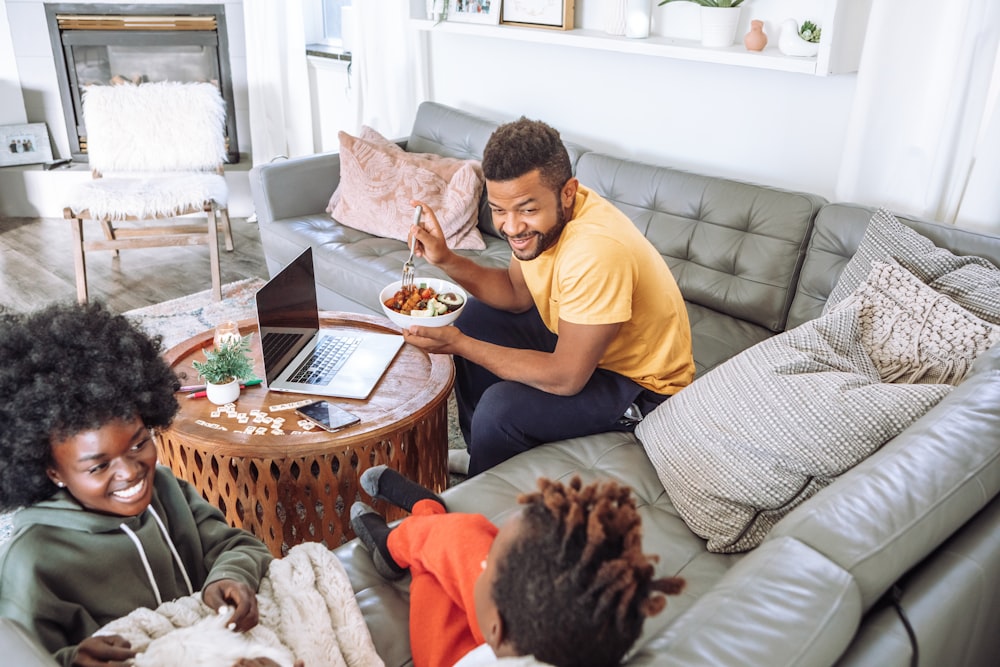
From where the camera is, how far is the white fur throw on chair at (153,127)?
383 cm

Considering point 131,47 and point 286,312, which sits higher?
point 131,47

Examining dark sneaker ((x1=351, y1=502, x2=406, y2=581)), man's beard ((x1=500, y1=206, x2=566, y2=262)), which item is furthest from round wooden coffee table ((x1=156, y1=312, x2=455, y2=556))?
man's beard ((x1=500, y1=206, x2=566, y2=262))

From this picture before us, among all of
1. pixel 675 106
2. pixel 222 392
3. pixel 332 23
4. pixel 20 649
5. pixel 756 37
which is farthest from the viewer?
pixel 332 23

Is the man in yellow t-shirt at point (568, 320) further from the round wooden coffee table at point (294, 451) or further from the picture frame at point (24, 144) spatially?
the picture frame at point (24, 144)

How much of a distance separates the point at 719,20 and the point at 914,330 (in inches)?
53.4

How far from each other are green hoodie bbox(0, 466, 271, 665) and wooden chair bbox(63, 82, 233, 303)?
7.80ft

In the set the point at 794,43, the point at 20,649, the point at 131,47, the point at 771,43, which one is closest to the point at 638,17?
the point at 771,43

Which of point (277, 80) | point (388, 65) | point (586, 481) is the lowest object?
point (586, 481)

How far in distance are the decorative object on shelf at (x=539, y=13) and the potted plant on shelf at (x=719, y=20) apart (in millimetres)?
611

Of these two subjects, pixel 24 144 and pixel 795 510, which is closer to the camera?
pixel 795 510

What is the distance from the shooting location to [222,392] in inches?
78.4

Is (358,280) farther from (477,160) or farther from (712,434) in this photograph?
(712,434)

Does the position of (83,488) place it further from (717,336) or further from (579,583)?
(717,336)

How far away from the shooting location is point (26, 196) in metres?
4.59
